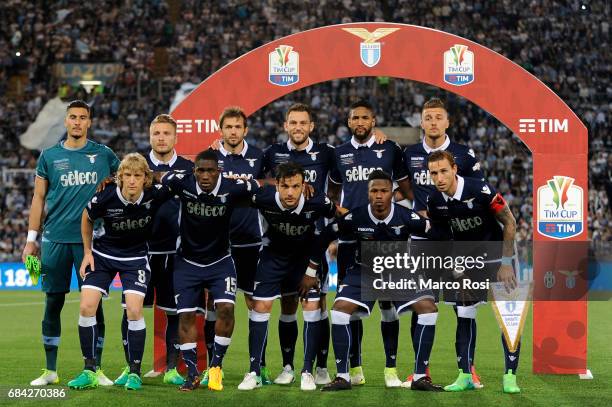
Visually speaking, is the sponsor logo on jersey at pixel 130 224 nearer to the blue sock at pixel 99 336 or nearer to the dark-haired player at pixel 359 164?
the blue sock at pixel 99 336

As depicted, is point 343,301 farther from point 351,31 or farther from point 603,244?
point 603,244

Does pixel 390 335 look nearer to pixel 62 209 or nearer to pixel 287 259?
pixel 287 259

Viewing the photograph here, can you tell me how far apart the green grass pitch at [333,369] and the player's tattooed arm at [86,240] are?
1022mm

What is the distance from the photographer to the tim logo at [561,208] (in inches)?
385

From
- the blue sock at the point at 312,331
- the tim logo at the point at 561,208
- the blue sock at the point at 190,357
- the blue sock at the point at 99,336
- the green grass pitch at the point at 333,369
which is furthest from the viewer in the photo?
the tim logo at the point at 561,208

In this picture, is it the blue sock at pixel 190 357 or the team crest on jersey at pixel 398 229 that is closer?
the blue sock at pixel 190 357

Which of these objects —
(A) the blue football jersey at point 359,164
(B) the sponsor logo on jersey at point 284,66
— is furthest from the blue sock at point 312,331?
(B) the sponsor logo on jersey at point 284,66

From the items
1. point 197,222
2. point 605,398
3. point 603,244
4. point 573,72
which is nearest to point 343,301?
point 197,222

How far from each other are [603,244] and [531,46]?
32.1ft

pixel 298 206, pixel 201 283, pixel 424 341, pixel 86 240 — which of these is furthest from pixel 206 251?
pixel 424 341

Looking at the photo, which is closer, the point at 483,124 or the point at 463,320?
the point at 463,320

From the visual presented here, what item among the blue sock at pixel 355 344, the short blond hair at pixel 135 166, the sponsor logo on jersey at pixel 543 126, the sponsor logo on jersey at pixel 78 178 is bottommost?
the blue sock at pixel 355 344

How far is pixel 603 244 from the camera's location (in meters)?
22.9

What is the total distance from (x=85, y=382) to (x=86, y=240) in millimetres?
1152
